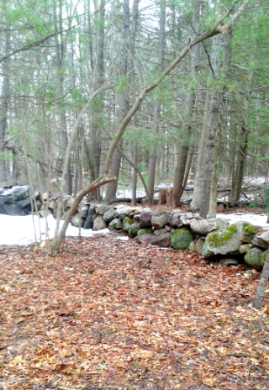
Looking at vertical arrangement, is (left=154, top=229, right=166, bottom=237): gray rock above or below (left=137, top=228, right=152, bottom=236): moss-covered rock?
above

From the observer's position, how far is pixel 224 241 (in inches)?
183

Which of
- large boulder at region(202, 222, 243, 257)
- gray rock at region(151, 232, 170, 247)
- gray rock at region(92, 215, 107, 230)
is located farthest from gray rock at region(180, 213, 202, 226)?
gray rock at region(92, 215, 107, 230)

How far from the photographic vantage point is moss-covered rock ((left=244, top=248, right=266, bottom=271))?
424cm

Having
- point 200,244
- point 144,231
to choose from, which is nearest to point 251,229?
point 200,244

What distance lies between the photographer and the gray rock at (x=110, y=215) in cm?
762

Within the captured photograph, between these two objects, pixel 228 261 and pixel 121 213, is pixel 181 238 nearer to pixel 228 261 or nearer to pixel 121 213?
pixel 228 261

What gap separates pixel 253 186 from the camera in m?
10.9

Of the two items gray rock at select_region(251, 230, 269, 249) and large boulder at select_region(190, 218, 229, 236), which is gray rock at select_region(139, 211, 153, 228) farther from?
gray rock at select_region(251, 230, 269, 249)

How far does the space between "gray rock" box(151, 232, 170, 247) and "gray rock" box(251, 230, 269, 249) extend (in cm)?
197

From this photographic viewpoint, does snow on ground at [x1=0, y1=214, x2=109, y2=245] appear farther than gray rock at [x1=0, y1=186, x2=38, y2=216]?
No

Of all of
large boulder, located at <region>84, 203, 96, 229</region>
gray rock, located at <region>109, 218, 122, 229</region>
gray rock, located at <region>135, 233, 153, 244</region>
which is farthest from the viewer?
large boulder, located at <region>84, 203, 96, 229</region>

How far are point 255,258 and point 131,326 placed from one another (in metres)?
2.31

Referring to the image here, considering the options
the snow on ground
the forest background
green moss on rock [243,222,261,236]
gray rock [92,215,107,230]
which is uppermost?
the forest background

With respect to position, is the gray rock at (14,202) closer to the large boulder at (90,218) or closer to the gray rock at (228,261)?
the large boulder at (90,218)
